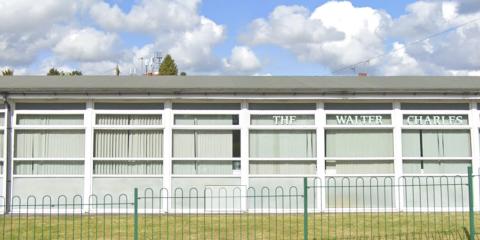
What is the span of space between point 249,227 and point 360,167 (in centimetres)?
378

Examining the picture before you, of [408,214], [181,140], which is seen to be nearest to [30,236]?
[181,140]

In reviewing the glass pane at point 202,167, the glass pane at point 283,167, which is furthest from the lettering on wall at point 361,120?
the glass pane at point 202,167

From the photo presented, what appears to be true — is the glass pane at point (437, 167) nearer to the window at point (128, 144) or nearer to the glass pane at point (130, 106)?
the window at point (128, 144)

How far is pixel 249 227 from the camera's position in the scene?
1123 centimetres

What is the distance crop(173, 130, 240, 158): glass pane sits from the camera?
538 inches

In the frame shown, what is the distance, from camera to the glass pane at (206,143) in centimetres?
1366

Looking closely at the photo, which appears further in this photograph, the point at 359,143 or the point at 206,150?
the point at 359,143

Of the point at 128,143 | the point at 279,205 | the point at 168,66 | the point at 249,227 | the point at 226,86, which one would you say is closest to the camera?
the point at 249,227

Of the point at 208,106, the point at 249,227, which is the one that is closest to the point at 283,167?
the point at 208,106

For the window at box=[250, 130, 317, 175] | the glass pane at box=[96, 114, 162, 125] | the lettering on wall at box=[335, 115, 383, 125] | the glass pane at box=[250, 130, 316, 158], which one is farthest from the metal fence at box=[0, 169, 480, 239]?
the glass pane at box=[96, 114, 162, 125]

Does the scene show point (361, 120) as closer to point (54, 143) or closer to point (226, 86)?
point (226, 86)

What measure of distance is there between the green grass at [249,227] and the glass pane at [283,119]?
2.15m

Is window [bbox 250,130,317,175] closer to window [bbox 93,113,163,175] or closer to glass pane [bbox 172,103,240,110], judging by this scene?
glass pane [bbox 172,103,240,110]

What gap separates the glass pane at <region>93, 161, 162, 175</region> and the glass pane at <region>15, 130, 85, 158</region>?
61cm
